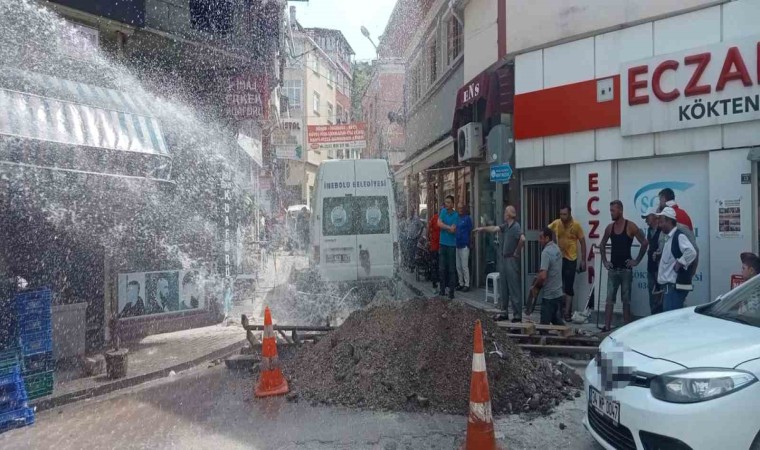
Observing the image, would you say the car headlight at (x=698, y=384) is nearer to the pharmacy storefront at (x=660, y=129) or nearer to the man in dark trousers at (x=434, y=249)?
the pharmacy storefront at (x=660, y=129)

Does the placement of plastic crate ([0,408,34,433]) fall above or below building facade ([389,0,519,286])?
below

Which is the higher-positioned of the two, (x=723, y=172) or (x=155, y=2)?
(x=155, y=2)

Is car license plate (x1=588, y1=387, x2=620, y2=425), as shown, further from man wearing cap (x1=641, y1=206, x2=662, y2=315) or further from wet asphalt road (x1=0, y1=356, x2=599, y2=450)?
man wearing cap (x1=641, y1=206, x2=662, y2=315)

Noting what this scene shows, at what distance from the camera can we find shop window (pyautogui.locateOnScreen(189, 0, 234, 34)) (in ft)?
33.8

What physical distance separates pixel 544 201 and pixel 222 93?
6558mm

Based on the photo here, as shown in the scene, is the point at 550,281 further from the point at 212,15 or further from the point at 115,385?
the point at 212,15

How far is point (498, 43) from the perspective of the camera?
11477 mm

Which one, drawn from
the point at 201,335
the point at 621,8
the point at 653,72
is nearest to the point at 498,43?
the point at 621,8

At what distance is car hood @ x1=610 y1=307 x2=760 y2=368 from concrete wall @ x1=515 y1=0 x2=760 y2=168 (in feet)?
15.8

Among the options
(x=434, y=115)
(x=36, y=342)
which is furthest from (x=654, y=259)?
(x=434, y=115)

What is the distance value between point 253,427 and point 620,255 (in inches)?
218

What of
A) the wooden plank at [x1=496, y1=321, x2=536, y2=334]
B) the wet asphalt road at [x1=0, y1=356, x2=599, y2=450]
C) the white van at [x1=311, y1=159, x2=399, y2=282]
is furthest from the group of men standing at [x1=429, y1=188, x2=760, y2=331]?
the wet asphalt road at [x1=0, y1=356, x2=599, y2=450]

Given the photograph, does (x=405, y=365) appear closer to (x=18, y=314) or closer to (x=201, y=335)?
(x=18, y=314)

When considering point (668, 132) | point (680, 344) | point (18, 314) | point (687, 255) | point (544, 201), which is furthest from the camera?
point (544, 201)
